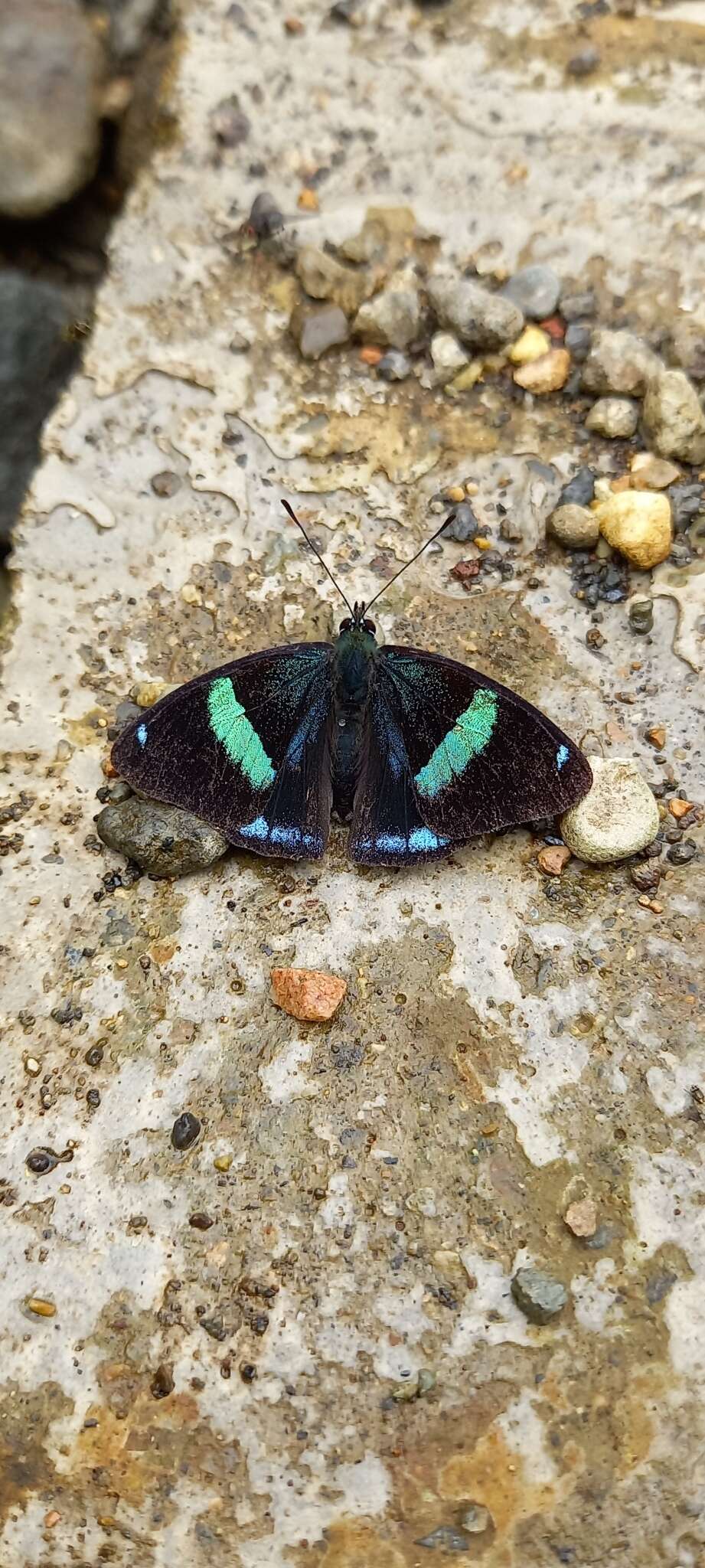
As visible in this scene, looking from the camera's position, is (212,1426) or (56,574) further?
(56,574)

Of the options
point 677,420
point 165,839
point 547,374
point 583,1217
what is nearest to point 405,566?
point 547,374

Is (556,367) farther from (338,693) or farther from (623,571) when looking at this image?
(338,693)

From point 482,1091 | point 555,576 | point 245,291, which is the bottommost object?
point 482,1091

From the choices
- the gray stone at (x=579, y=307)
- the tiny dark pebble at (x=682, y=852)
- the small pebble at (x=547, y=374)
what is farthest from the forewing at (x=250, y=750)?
the gray stone at (x=579, y=307)

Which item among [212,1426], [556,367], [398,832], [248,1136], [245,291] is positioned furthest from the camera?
[245,291]

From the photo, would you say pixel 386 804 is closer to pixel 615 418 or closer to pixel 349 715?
pixel 349 715

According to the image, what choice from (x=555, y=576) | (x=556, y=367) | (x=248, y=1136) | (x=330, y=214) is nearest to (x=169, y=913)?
(x=248, y=1136)

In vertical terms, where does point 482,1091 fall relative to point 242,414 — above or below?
below
